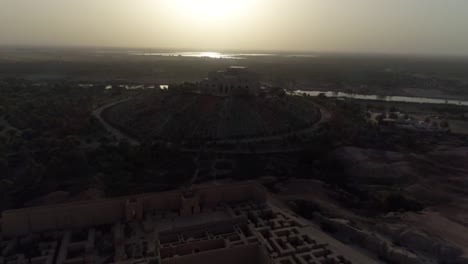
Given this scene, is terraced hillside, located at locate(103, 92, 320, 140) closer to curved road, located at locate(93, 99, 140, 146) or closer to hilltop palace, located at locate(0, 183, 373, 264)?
curved road, located at locate(93, 99, 140, 146)

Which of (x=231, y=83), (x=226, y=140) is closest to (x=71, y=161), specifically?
(x=226, y=140)

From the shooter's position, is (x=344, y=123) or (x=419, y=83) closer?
(x=344, y=123)

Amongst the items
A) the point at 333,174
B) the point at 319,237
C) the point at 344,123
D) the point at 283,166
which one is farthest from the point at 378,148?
the point at 319,237

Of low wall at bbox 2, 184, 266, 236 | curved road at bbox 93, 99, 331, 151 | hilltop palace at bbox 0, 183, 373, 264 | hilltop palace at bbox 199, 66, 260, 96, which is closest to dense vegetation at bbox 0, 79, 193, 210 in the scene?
curved road at bbox 93, 99, 331, 151

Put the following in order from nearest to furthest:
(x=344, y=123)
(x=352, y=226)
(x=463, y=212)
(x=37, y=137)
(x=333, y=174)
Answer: (x=352, y=226), (x=463, y=212), (x=333, y=174), (x=37, y=137), (x=344, y=123)

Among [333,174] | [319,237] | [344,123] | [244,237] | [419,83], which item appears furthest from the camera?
[419,83]

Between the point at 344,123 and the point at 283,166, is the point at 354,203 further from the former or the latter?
the point at 344,123

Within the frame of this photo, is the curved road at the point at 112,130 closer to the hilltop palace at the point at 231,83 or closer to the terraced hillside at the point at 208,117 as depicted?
the terraced hillside at the point at 208,117
